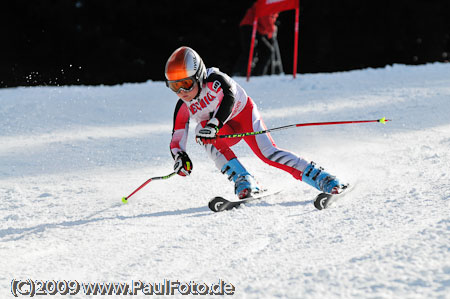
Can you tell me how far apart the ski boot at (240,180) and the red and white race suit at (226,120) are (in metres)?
0.05

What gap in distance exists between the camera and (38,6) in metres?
15.1

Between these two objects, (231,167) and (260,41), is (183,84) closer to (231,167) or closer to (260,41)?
(231,167)

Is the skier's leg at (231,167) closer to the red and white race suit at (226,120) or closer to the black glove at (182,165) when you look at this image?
the red and white race suit at (226,120)

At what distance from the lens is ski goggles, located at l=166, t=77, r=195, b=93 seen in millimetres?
3402

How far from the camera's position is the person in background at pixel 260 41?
31.8 ft

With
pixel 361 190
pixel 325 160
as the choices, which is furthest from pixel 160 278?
pixel 325 160

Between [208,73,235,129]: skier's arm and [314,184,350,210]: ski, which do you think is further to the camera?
[208,73,235,129]: skier's arm

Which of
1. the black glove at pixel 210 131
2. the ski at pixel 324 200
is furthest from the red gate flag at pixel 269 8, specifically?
the ski at pixel 324 200

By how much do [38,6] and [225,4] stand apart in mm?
5025

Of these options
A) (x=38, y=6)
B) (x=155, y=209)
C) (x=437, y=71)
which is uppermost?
(x=38, y=6)

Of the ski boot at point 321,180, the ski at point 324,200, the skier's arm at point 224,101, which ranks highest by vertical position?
the skier's arm at point 224,101

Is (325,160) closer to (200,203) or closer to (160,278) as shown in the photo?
(200,203)

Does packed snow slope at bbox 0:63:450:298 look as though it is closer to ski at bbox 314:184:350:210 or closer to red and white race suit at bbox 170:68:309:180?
ski at bbox 314:184:350:210

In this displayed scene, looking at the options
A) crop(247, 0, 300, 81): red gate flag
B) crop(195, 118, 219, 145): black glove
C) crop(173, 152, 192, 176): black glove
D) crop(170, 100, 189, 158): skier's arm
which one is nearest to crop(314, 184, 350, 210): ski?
crop(195, 118, 219, 145): black glove
